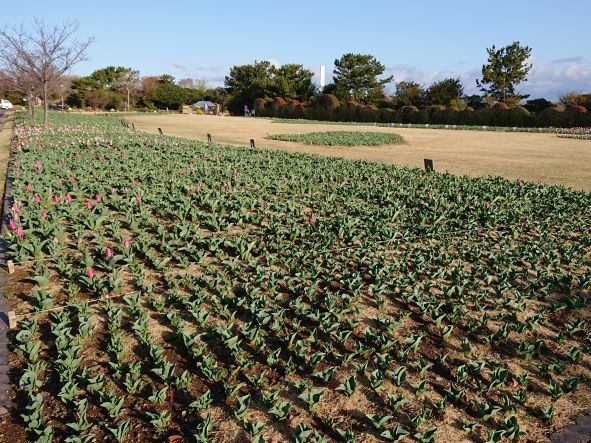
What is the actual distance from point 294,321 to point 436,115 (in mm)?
51433

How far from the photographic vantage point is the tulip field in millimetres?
3221

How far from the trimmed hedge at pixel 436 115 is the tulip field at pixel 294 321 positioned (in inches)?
1702

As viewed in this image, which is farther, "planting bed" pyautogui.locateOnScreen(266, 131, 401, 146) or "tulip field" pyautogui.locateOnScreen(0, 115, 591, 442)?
"planting bed" pyautogui.locateOnScreen(266, 131, 401, 146)

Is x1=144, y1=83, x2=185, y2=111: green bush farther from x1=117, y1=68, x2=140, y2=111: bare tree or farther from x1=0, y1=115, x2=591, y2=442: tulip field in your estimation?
x1=0, y1=115, x2=591, y2=442: tulip field

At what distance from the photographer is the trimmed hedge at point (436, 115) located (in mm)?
44938

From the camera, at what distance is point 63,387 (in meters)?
3.27

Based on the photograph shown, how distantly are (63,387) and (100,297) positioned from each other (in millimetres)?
1784

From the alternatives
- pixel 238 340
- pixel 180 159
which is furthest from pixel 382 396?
pixel 180 159

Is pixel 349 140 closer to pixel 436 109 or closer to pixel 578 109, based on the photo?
pixel 436 109

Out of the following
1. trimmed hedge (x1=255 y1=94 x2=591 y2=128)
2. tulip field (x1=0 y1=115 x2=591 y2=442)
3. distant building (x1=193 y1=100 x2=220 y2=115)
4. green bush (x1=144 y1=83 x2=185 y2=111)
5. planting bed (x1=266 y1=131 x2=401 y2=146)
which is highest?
green bush (x1=144 y1=83 x2=185 y2=111)

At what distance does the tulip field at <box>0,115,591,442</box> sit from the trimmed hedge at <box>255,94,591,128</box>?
142 feet

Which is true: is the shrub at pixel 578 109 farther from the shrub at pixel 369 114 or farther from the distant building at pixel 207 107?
the distant building at pixel 207 107

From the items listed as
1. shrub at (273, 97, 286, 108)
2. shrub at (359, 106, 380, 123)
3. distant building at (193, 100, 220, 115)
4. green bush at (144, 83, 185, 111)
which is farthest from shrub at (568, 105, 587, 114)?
green bush at (144, 83, 185, 111)

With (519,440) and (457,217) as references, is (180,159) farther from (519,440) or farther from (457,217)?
(519,440)
